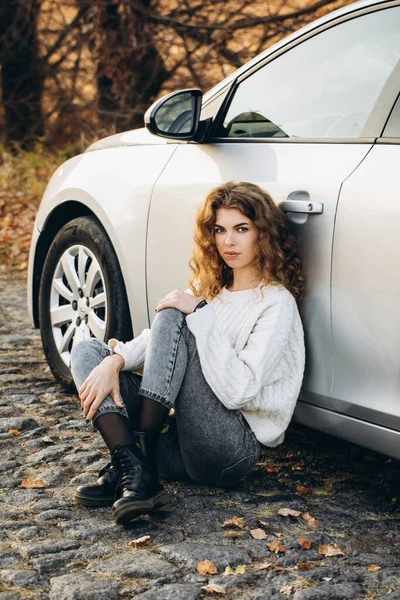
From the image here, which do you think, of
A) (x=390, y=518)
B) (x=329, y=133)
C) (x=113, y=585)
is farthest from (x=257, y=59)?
(x=113, y=585)

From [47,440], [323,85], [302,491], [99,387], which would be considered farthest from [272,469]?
[323,85]

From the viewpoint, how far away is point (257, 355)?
3.04 meters

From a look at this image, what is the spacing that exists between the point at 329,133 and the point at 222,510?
52.2 inches

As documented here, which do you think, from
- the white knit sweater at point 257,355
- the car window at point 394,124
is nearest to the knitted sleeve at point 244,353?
the white knit sweater at point 257,355

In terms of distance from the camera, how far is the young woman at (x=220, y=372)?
3053mm

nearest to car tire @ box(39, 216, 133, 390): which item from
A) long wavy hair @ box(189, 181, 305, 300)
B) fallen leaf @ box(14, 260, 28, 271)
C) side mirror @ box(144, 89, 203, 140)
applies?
side mirror @ box(144, 89, 203, 140)

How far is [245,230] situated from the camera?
10.5ft

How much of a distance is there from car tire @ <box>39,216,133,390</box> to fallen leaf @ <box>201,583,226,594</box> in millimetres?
1699

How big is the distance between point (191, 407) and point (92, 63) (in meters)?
9.24

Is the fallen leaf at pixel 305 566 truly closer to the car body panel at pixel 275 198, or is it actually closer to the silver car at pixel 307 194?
the silver car at pixel 307 194

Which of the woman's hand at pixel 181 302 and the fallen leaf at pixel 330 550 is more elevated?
the woman's hand at pixel 181 302

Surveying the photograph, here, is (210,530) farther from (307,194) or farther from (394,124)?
(394,124)

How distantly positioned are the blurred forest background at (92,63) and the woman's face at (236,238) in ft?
20.5

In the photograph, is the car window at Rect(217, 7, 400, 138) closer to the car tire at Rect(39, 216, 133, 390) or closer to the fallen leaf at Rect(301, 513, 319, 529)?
the car tire at Rect(39, 216, 133, 390)
